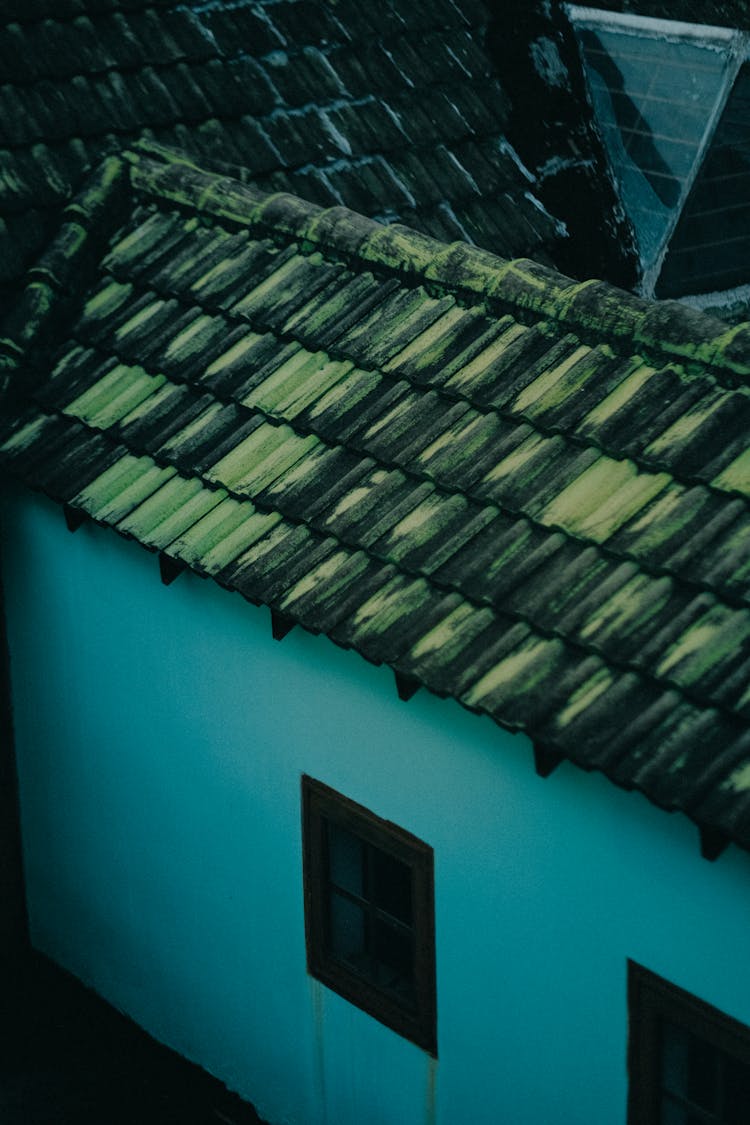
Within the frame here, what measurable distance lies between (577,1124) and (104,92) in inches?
233

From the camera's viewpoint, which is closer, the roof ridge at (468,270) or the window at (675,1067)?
the window at (675,1067)

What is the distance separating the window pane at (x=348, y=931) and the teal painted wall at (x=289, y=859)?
177 mm

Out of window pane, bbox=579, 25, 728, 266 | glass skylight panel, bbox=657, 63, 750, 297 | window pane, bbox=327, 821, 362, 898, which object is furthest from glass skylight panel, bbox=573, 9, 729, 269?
window pane, bbox=327, 821, 362, 898

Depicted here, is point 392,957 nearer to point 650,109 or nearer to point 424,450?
point 424,450

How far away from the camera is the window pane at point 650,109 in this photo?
9562 millimetres

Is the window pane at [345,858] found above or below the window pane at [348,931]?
above

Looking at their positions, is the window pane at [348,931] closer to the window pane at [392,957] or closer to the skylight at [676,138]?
the window pane at [392,957]

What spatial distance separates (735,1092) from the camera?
5496mm

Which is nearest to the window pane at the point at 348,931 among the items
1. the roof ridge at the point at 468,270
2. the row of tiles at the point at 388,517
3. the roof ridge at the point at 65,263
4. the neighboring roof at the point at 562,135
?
the row of tiles at the point at 388,517

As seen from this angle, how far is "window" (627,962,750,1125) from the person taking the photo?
539 cm

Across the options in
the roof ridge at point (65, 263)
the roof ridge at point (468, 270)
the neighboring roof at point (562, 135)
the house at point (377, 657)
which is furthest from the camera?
the neighboring roof at point (562, 135)

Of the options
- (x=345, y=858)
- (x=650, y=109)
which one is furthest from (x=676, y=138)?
(x=345, y=858)

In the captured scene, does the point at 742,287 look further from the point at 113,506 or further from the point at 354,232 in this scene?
the point at 113,506

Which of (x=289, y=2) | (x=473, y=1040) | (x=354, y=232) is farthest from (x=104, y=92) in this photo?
(x=473, y=1040)
